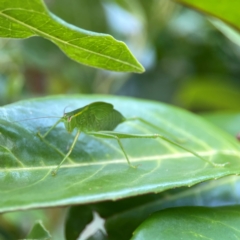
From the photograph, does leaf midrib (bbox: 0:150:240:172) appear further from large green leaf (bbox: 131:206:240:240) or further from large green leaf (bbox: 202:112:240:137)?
large green leaf (bbox: 202:112:240:137)

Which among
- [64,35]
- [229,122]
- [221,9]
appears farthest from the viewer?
[229,122]

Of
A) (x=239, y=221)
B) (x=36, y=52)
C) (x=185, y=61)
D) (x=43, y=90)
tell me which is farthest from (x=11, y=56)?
(x=239, y=221)

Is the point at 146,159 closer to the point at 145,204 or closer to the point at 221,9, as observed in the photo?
the point at 145,204

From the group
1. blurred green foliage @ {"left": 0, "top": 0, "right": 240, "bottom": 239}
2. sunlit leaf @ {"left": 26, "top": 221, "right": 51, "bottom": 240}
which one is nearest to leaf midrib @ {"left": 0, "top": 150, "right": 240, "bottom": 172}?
sunlit leaf @ {"left": 26, "top": 221, "right": 51, "bottom": 240}

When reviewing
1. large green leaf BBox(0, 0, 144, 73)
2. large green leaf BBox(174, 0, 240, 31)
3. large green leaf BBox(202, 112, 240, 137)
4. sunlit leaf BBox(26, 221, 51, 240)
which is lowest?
sunlit leaf BBox(26, 221, 51, 240)

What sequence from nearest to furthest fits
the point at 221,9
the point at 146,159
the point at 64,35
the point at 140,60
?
the point at 64,35
the point at 146,159
the point at 221,9
the point at 140,60

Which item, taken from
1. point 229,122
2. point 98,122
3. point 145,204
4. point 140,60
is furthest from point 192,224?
point 140,60
